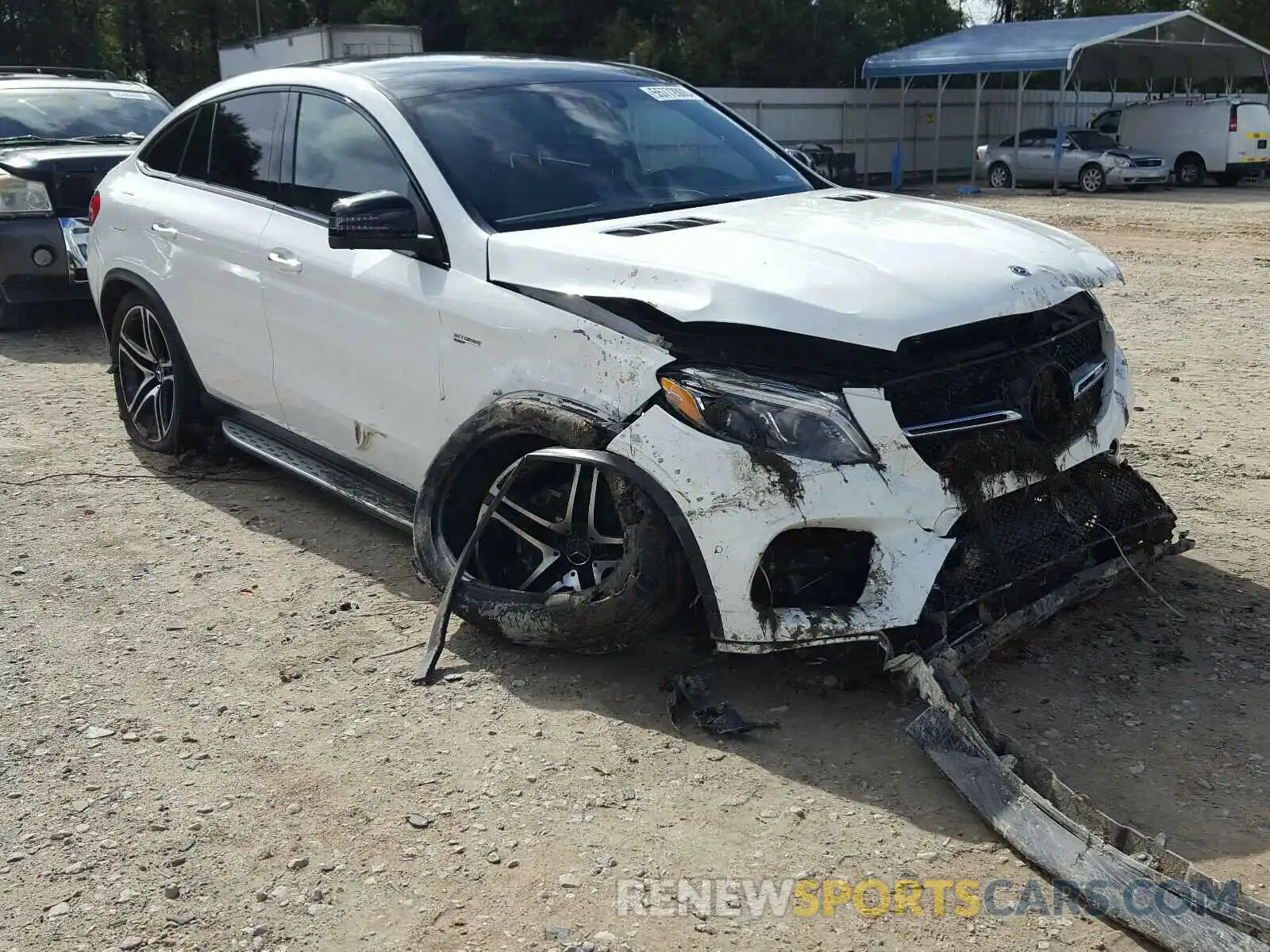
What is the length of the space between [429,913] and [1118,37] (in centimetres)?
2900

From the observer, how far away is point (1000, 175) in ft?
94.3

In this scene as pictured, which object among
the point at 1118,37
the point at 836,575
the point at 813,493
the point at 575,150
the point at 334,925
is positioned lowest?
the point at 334,925

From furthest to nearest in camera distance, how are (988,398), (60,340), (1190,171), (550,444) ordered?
1. (1190,171)
2. (60,340)
3. (550,444)
4. (988,398)

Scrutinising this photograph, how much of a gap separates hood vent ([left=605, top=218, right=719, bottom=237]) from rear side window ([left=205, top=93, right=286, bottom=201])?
1.79 meters

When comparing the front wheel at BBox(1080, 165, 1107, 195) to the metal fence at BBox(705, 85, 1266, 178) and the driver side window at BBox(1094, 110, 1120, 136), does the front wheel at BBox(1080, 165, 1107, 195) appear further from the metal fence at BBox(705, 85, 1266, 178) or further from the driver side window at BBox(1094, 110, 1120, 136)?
the driver side window at BBox(1094, 110, 1120, 136)

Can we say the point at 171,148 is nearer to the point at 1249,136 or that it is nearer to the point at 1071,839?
the point at 1071,839

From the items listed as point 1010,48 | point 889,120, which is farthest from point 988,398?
point 889,120

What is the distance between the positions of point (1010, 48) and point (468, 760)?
28058 millimetres

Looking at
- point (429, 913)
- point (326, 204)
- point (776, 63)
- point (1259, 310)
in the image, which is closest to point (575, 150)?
point (326, 204)

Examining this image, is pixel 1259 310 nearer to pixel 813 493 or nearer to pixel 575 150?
pixel 575 150

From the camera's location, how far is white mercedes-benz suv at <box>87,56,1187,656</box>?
3533 millimetres

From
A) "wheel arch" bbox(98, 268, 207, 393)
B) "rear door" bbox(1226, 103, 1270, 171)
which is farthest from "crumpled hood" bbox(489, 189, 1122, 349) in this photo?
"rear door" bbox(1226, 103, 1270, 171)

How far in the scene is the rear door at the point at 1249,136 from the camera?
26.5 metres

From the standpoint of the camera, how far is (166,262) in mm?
5789
